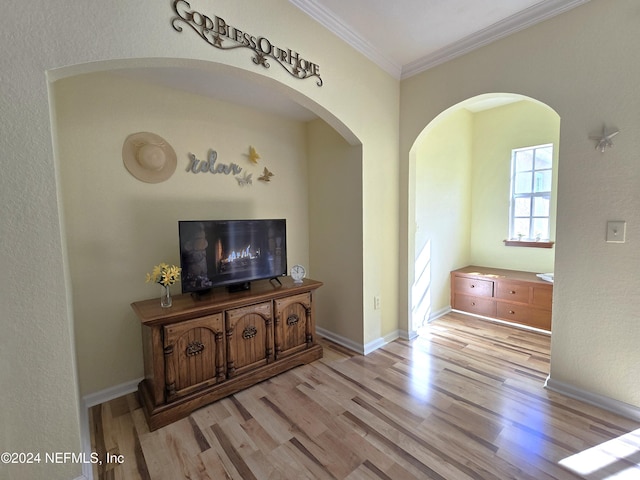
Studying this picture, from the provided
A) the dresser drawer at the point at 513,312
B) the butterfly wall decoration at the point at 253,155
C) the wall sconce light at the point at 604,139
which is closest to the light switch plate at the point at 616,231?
the wall sconce light at the point at 604,139

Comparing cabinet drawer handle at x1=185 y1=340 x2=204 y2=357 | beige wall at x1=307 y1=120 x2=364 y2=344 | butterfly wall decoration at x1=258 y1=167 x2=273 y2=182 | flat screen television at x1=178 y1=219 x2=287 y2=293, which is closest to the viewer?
cabinet drawer handle at x1=185 y1=340 x2=204 y2=357

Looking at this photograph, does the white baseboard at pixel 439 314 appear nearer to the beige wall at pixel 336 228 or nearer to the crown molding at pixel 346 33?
the beige wall at pixel 336 228

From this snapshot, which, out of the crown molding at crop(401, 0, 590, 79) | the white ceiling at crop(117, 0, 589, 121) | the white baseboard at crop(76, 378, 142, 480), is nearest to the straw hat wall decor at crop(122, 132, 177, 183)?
the white ceiling at crop(117, 0, 589, 121)

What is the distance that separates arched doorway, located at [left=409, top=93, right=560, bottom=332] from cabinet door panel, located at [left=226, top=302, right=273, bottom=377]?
1653 millimetres

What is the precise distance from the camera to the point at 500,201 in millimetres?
4016

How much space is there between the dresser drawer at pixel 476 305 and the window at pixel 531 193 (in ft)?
3.35

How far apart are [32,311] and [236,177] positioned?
190cm

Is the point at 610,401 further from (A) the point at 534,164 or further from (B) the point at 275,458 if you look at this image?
(A) the point at 534,164

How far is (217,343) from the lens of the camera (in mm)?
2135

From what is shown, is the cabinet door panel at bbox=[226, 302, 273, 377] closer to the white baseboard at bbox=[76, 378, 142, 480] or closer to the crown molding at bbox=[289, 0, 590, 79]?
the white baseboard at bbox=[76, 378, 142, 480]

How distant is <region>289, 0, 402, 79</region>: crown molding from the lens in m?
2.10

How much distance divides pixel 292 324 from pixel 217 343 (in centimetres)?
70

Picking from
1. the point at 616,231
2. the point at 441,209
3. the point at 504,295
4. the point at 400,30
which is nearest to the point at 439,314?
the point at 504,295

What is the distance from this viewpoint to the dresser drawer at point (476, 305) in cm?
366
